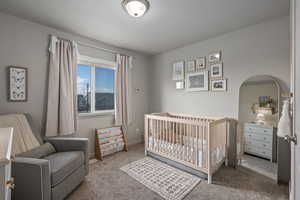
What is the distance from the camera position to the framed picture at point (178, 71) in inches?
127

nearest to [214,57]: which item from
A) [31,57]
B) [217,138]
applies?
[217,138]

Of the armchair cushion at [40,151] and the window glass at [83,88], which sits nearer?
the armchair cushion at [40,151]

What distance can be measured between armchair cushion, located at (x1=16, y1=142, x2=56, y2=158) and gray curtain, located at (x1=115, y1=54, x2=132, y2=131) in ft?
4.61

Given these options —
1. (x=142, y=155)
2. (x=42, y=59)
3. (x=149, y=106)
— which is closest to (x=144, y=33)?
(x=42, y=59)

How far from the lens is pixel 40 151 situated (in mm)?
1837

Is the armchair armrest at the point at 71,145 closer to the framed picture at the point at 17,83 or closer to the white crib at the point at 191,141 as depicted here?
the framed picture at the point at 17,83

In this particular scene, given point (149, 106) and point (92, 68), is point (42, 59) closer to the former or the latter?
point (92, 68)

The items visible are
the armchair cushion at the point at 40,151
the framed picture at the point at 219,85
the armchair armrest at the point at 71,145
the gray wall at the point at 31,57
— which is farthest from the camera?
the framed picture at the point at 219,85

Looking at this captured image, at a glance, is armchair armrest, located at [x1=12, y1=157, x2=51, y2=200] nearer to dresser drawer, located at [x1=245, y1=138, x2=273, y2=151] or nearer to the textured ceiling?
the textured ceiling

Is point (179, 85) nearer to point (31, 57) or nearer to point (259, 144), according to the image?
point (259, 144)

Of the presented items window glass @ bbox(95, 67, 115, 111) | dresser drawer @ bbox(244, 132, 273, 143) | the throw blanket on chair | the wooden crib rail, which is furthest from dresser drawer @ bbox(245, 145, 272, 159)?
the throw blanket on chair

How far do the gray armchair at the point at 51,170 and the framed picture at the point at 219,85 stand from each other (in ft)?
8.38

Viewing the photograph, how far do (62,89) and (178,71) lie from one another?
2506 millimetres

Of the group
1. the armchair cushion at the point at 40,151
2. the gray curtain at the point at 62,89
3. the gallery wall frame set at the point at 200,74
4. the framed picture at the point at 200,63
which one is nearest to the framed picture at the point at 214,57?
the gallery wall frame set at the point at 200,74
